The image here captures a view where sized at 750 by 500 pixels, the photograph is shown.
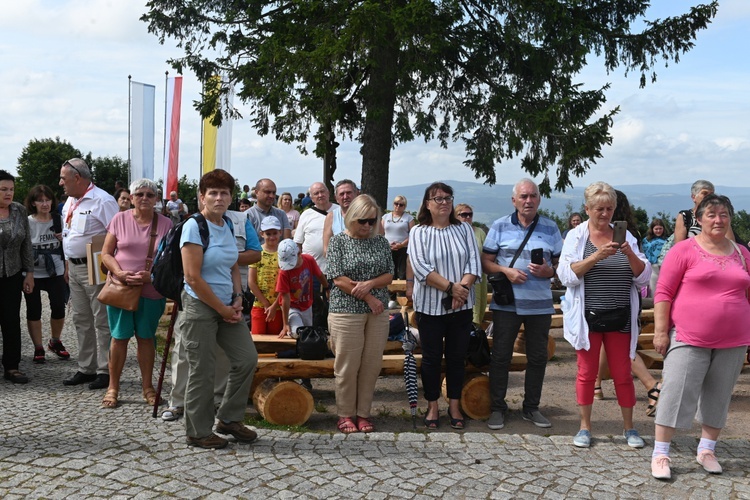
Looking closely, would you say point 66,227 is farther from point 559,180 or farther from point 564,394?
point 559,180

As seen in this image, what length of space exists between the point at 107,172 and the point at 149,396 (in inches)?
1763

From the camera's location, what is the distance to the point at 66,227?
23.4 feet

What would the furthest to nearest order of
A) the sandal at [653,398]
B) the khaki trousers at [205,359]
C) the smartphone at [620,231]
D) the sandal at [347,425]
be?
the sandal at [653,398] → the sandal at [347,425] → the smartphone at [620,231] → the khaki trousers at [205,359]

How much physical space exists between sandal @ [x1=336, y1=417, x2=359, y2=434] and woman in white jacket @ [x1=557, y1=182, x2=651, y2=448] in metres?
1.59

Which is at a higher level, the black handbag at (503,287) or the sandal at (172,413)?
the black handbag at (503,287)

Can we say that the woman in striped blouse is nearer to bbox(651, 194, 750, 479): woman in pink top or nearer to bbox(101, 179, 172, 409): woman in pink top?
bbox(651, 194, 750, 479): woman in pink top

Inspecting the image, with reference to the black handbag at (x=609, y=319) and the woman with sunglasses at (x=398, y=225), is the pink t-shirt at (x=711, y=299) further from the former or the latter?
the woman with sunglasses at (x=398, y=225)

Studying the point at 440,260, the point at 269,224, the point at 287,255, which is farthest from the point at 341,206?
the point at 440,260

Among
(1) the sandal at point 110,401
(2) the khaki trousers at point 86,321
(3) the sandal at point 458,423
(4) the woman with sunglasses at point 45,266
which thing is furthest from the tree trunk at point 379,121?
(3) the sandal at point 458,423

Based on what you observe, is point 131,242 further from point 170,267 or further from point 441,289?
point 441,289

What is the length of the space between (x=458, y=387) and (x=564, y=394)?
1589 mm

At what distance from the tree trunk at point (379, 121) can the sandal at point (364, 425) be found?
11139mm

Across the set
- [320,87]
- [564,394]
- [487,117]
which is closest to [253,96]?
[320,87]

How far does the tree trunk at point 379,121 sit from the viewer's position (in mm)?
16094
